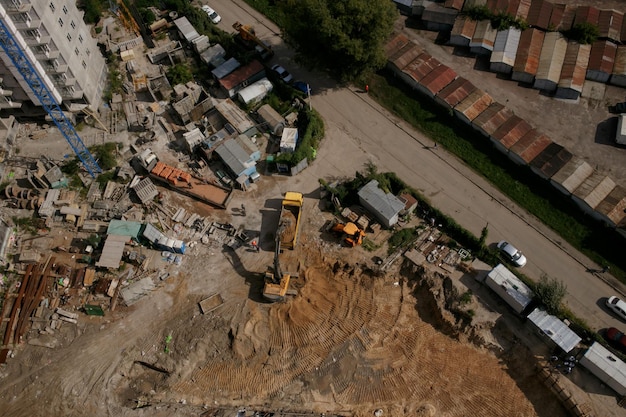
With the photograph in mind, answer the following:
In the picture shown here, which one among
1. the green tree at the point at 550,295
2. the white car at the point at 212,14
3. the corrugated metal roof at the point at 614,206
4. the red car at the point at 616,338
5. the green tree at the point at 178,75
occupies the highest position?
the corrugated metal roof at the point at 614,206

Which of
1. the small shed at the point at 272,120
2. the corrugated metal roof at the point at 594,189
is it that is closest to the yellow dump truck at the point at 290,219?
the small shed at the point at 272,120

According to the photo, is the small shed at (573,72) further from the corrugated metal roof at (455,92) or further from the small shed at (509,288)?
the small shed at (509,288)

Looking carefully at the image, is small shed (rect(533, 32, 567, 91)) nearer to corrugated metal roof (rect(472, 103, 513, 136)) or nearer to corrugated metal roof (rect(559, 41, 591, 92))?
corrugated metal roof (rect(559, 41, 591, 92))

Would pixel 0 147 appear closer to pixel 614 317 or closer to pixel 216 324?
pixel 216 324

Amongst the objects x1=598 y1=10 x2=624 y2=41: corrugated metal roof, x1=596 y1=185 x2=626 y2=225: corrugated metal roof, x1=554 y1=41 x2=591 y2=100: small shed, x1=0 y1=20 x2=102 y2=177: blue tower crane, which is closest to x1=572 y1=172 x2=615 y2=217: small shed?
x1=596 y1=185 x2=626 y2=225: corrugated metal roof

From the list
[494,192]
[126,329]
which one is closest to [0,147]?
[126,329]
